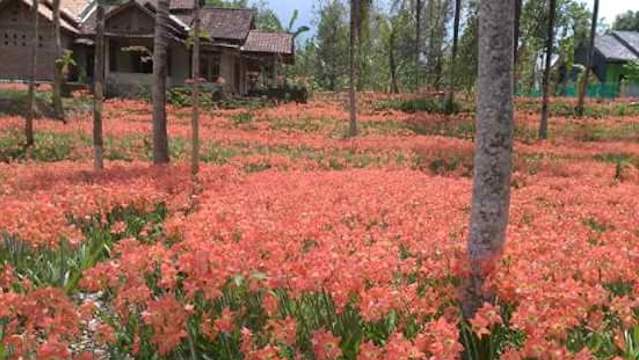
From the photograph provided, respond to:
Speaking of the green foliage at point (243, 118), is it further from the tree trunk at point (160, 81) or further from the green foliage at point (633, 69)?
the green foliage at point (633, 69)

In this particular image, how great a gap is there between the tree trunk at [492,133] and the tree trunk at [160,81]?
11.7 metres

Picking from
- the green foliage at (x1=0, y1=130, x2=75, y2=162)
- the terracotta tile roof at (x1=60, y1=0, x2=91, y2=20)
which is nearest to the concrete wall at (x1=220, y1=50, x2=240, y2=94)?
the terracotta tile roof at (x1=60, y1=0, x2=91, y2=20)

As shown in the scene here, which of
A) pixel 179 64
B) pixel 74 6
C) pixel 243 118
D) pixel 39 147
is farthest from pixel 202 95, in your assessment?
pixel 74 6

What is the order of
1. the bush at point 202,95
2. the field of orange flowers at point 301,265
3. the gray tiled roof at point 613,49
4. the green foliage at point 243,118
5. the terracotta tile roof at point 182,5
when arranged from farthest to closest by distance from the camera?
the gray tiled roof at point 613,49 < the terracotta tile roof at point 182,5 < the bush at point 202,95 < the green foliage at point 243,118 < the field of orange flowers at point 301,265

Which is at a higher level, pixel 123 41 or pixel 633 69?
pixel 123 41

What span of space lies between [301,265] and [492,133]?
6.16ft

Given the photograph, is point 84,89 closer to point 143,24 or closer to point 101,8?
point 143,24

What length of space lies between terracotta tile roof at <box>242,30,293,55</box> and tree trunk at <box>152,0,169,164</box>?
105 feet

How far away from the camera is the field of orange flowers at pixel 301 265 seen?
4.87 meters

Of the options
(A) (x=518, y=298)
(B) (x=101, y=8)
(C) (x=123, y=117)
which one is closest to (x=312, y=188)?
(B) (x=101, y=8)

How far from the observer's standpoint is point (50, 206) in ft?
29.8

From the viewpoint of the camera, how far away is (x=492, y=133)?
5.39 m

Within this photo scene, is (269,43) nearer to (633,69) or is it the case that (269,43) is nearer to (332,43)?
(332,43)

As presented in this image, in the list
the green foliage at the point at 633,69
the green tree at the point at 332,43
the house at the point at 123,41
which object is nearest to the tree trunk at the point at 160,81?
the house at the point at 123,41
